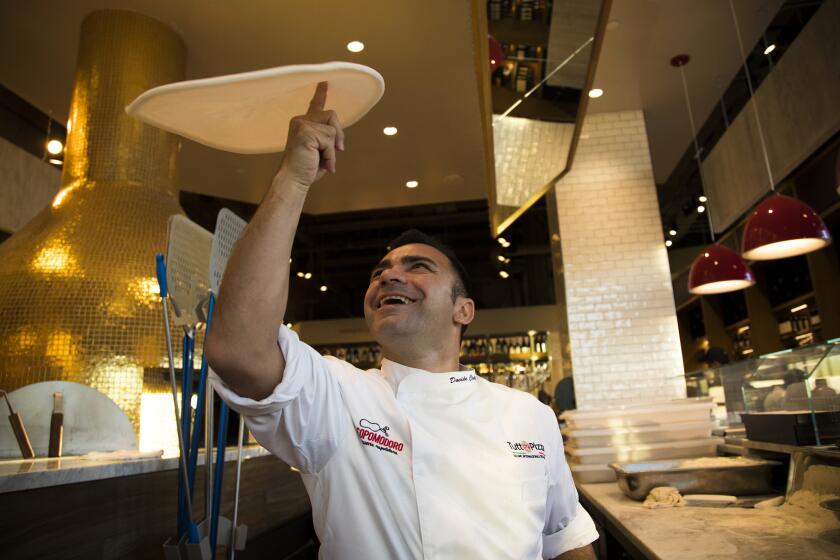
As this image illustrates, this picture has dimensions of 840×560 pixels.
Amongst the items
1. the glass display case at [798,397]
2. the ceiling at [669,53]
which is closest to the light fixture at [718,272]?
the ceiling at [669,53]

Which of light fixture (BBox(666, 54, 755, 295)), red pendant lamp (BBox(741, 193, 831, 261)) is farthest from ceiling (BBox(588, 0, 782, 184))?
red pendant lamp (BBox(741, 193, 831, 261))

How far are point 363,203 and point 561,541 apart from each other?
5253 millimetres

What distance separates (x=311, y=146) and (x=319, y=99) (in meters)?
0.13

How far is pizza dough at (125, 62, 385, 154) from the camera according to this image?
3.45 feet

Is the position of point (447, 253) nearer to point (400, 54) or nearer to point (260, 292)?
point (260, 292)

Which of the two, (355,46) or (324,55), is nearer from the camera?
(355,46)

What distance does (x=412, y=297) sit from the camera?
4.68ft

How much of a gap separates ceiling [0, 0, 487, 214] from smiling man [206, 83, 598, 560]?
103 inches

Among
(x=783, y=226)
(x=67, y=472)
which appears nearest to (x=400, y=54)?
(x=783, y=226)

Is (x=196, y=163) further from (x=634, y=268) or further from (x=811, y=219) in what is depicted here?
(x=811, y=219)

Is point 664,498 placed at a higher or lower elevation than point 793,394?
lower

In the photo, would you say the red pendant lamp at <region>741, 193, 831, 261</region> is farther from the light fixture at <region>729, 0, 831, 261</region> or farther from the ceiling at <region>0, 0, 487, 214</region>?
the ceiling at <region>0, 0, 487, 214</region>

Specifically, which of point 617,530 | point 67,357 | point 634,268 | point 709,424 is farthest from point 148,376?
point 634,268

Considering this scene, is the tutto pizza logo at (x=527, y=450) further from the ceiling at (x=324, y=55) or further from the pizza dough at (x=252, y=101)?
the ceiling at (x=324, y=55)
